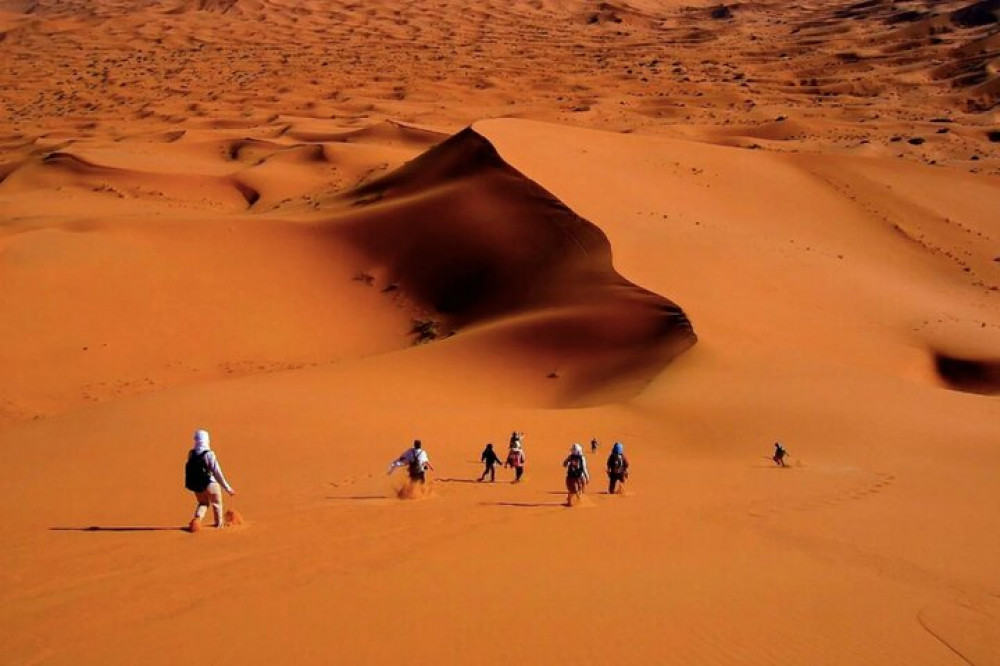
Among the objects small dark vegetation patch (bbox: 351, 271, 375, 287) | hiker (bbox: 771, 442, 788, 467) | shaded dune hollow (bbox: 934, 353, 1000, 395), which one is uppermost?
hiker (bbox: 771, 442, 788, 467)

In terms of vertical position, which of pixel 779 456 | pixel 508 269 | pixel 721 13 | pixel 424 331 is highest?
pixel 721 13

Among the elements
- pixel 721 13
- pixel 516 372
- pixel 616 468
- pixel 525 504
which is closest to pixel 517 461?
pixel 616 468

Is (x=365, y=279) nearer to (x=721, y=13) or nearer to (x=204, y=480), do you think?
(x=204, y=480)

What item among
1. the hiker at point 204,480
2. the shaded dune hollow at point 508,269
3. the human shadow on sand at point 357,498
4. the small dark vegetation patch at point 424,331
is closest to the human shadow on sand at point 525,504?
the human shadow on sand at point 357,498

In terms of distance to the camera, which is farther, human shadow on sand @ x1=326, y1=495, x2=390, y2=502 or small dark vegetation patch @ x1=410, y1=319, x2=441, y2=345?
small dark vegetation patch @ x1=410, y1=319, x2=441, y2=345

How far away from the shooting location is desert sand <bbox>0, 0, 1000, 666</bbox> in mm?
5945

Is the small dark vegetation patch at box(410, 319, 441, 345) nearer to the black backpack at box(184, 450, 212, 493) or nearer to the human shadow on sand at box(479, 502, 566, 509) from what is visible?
the human shadow on sand at box(479, 502, 566, 509)

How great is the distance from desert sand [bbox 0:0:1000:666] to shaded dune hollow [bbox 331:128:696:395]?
4.3 inches

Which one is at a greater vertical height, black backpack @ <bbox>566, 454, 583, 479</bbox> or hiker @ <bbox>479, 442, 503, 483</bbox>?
black backpack @ <bbox>566, 454, 583, 479</bbox>

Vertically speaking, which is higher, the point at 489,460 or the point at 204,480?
the point at 204,480

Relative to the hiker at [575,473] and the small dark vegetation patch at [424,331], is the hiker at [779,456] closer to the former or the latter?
the hiker at [575,473]

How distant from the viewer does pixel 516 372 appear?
18.2 m

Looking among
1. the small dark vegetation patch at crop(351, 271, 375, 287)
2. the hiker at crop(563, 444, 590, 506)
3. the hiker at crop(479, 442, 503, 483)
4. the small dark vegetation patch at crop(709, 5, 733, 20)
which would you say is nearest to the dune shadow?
the hiker at crop(563, 444, 590, 506)

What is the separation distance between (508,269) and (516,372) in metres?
5.82
